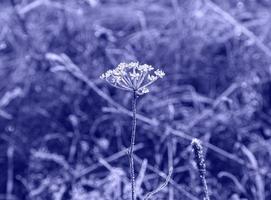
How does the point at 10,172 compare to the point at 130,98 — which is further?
the point at 130,98

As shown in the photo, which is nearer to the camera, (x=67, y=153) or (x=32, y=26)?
(x=67, y=153)

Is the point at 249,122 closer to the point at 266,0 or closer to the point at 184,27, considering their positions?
the point at 184,27

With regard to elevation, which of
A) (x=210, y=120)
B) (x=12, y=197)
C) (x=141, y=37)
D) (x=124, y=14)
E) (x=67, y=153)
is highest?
(x=124, y=14)

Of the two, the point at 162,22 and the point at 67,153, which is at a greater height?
the point at 162,22

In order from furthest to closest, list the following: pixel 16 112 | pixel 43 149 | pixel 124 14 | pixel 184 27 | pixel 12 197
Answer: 1. pixel 124 14
2. pixel 184 27
3. pixel 16 112
4. pixel 43 149
5. pixel 12 197

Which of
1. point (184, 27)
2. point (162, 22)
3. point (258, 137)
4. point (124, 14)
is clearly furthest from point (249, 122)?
point (124, 14)

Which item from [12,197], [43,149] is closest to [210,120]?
[43,149]

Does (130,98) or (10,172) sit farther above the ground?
(130,98)

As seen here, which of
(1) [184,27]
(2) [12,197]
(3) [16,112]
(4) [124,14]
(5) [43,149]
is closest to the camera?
(2) [12,197]
